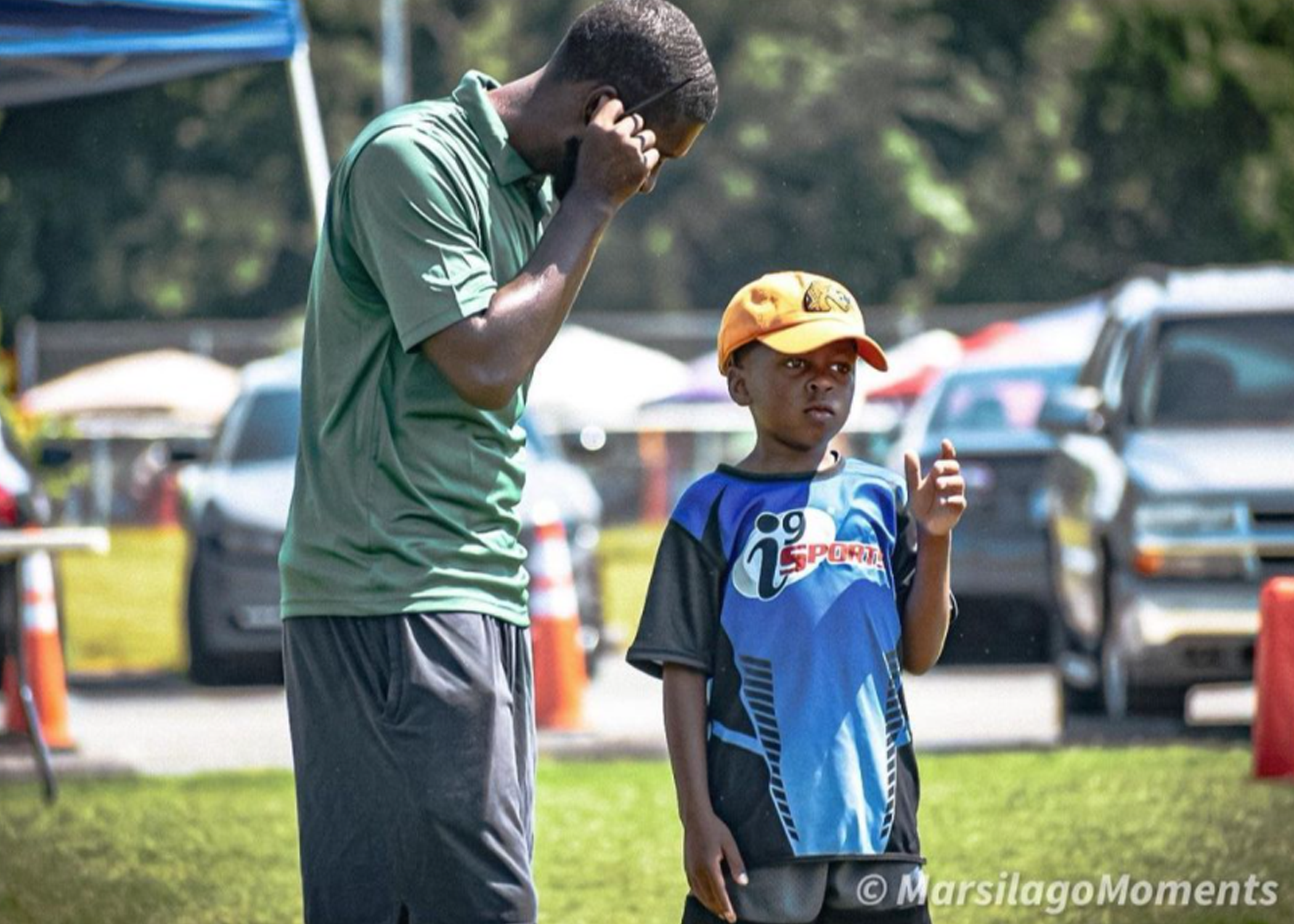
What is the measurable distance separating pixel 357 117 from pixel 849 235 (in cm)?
982

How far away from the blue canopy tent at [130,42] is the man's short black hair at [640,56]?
383 centimetres

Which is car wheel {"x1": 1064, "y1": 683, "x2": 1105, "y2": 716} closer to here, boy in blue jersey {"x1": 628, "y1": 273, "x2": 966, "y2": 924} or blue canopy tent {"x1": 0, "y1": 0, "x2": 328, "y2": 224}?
blue canopy tent {"x1": 0, "y1": 0, "x2": 328, "y2": 224}

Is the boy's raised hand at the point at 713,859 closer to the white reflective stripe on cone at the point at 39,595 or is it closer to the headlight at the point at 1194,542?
the headlight at the point at 1194,542

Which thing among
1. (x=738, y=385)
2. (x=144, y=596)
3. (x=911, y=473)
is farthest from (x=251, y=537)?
(x=144, y=596)

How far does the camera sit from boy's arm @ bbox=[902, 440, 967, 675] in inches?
156

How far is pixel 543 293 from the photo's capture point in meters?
3.71

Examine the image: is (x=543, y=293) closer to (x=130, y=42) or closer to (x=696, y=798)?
(x=696, y=798)

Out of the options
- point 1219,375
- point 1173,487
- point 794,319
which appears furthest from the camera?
point 1219,375

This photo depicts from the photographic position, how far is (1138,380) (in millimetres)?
11625

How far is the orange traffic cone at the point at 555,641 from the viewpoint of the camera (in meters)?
11.5

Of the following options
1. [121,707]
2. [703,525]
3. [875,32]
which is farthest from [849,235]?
[703,525]

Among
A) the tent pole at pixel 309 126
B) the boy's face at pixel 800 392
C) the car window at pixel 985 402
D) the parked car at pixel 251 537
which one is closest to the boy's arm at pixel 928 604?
the boy's face at pixel 800 392

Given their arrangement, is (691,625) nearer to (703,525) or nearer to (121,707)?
(703,525)

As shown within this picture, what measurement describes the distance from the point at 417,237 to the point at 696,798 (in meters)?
0.93
